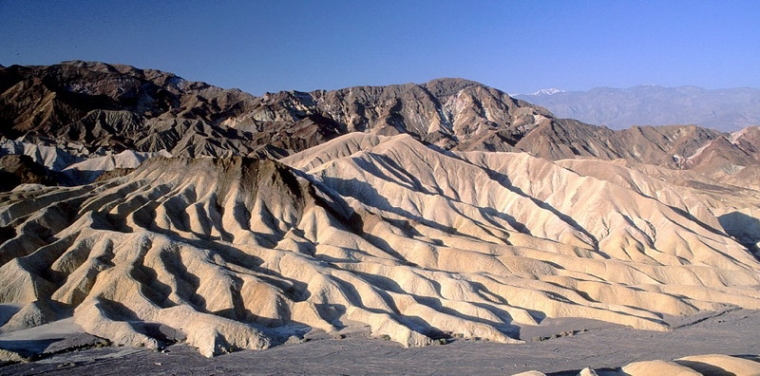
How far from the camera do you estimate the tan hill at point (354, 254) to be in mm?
50062

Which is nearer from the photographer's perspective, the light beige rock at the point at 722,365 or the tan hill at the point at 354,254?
the light beige rock at the point at 722,365

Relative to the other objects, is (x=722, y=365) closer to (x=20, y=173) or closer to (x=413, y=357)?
(x=413, y=357)

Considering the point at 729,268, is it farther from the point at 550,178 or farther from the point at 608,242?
the point at 550,178

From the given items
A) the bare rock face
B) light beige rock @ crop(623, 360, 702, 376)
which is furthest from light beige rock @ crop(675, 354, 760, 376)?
the bare rock face

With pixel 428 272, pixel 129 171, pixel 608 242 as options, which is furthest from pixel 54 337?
pixel 608 242

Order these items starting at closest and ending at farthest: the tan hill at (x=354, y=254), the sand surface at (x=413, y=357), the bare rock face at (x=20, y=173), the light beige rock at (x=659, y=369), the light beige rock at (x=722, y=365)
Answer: the light beige rock at (x=659, y=369) < the light beige rock at (x=722, y=365) < the sand surface at (x=413, y=357) < the tan hill at (x=354, y=254) < the bare rock face at (x=20, y=173)

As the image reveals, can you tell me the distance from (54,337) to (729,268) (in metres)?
69.5

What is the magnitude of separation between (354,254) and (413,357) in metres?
24.6

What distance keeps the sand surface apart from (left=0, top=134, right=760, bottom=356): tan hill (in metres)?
1.83

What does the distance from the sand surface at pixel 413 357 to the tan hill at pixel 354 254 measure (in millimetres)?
1831

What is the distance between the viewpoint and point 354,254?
6581 cm

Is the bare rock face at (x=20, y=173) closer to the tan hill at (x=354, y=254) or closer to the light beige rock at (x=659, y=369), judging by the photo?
the tan hill at (x=354, y=254)

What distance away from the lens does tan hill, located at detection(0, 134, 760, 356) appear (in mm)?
50062

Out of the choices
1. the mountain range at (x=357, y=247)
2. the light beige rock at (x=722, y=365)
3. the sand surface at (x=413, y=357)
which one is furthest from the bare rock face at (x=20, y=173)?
the light beige rock at (x=722, y=365)
